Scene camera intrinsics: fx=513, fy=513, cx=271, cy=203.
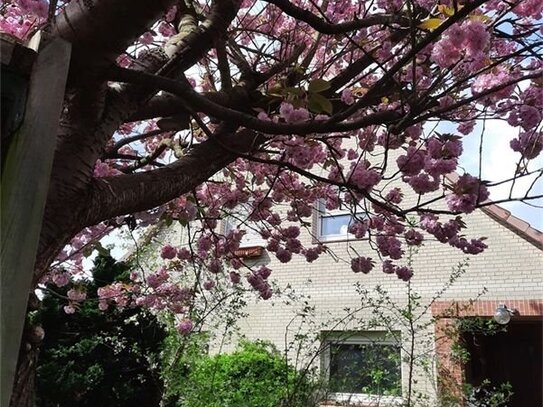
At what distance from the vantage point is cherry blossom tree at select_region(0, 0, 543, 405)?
1.65m

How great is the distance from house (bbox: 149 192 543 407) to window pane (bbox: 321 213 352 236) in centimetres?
2

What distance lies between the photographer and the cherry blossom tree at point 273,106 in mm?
1654

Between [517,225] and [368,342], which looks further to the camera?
[517,225]

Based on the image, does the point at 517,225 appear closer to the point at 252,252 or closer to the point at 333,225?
the point at 333,225

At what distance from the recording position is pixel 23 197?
3.45ft

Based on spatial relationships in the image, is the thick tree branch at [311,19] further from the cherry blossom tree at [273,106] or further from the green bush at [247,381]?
the green bush at [247,381]

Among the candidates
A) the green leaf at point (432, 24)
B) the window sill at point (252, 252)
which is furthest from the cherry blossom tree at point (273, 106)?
the window sill at point (252, 252)

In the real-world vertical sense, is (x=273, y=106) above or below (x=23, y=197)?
above

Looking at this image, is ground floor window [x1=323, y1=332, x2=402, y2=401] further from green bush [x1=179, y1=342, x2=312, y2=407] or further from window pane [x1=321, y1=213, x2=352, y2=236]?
window pane [x1=321, y1=213, x2=352, y2=236]

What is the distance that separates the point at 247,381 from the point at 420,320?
248 cm

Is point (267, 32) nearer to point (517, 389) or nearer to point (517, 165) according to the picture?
point (517, 165)

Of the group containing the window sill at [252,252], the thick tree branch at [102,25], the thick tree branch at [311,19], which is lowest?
the thick tree branch at [102,25]

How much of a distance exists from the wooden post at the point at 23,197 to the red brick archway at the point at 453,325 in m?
5.51

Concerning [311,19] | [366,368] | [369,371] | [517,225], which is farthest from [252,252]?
[311,19]
